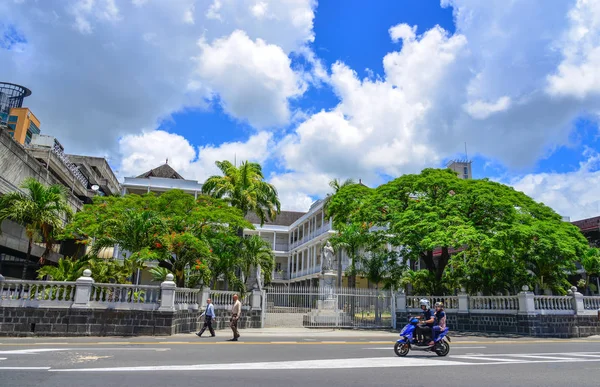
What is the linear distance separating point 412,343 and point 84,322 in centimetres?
1068

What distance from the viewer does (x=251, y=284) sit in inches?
934

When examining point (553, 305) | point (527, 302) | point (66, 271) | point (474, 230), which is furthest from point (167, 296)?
point (553, 305)

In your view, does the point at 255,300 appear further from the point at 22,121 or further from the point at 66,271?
the point at 22,121

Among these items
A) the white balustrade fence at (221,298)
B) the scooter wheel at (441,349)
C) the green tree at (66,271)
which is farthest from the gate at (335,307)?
the scooter wheel at (441,349)

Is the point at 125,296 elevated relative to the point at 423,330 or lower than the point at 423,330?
elevated

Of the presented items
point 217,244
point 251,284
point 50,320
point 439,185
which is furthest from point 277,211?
point 50,320

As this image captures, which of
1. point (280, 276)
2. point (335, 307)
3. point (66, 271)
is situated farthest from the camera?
point (280, 276)

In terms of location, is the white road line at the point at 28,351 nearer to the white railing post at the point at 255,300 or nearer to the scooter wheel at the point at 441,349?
the scooter wheel at the point at 441,349

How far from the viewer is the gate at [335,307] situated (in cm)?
2273

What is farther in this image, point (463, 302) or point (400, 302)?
point (400, 302)

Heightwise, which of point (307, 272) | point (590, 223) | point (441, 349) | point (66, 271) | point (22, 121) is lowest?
point (441, 349)

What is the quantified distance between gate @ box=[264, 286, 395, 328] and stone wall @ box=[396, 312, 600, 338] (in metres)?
3.64

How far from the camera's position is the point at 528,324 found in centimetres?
1864

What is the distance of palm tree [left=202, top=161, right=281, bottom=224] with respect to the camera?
80.5 ft
